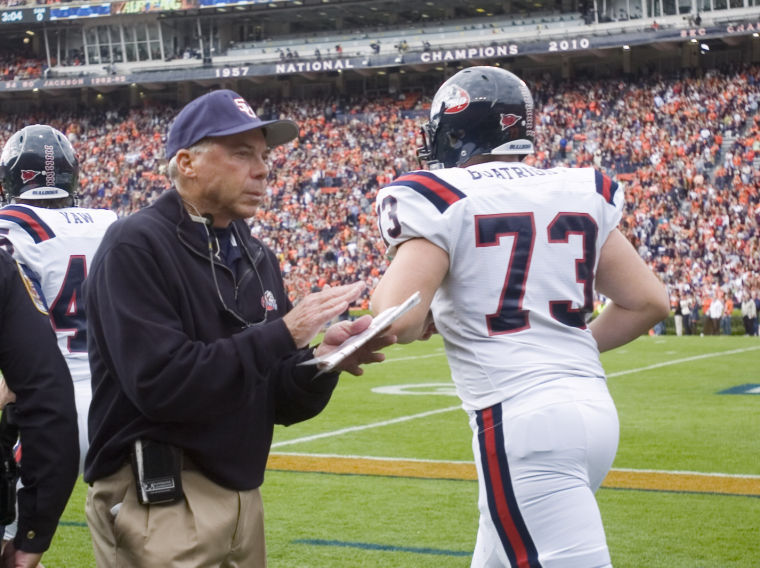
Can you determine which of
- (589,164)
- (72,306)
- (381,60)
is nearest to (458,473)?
(72,306)

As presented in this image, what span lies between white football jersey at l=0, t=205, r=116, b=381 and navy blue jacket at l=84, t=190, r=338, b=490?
5.78ft

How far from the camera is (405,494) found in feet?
23.2

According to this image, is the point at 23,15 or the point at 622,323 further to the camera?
the point at 23,15

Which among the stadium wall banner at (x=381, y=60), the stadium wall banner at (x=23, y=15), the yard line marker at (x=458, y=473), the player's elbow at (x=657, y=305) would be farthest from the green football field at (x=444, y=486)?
the stadium wall banner at (x=23, y=15)

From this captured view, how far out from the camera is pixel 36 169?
178 inches

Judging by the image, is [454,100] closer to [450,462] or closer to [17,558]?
[17,558]

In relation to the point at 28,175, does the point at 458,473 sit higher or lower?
lower

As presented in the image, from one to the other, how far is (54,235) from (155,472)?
6.82ft

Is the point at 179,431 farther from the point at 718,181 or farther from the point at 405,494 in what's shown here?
the point at 718,181

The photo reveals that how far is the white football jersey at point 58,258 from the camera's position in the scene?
4.24 metres

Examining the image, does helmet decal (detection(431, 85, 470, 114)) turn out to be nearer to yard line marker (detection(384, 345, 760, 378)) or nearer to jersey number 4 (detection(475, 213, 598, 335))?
jersey number 4 (detection(475, 213, 598, 335))

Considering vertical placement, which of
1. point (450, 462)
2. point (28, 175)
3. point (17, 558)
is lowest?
point (450, 462)

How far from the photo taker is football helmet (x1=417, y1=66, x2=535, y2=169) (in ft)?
9.71

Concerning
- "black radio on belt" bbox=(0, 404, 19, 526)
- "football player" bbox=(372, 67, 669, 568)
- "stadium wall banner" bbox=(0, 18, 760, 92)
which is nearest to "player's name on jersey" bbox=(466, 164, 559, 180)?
"football player" bbox=(372, 67, 669, 568)
